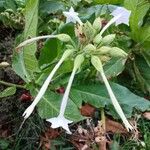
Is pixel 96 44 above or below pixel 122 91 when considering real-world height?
above

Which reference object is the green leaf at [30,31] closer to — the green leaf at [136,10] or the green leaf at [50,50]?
the green leaf at [50,50]

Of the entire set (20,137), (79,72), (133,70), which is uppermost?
(79,72)

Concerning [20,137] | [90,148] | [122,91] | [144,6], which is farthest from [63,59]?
[20,137]

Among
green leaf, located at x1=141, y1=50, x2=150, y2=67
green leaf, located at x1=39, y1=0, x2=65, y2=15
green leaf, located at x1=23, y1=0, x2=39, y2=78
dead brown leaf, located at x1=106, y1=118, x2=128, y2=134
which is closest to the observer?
green leaf, located at x1=23, y1=0, x2=39, y2=78

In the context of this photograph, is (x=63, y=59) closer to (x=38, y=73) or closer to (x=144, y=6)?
(x=38, y=73)

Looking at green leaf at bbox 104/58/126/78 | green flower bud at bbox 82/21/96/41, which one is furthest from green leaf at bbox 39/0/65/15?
green flower bud at bbox 82/21/96/41

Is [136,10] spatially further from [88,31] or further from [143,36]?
[88,31]

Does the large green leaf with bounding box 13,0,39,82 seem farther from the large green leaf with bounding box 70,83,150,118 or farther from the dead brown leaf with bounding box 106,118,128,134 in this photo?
the dead brown leaf with bounding box 106,118,128,134
